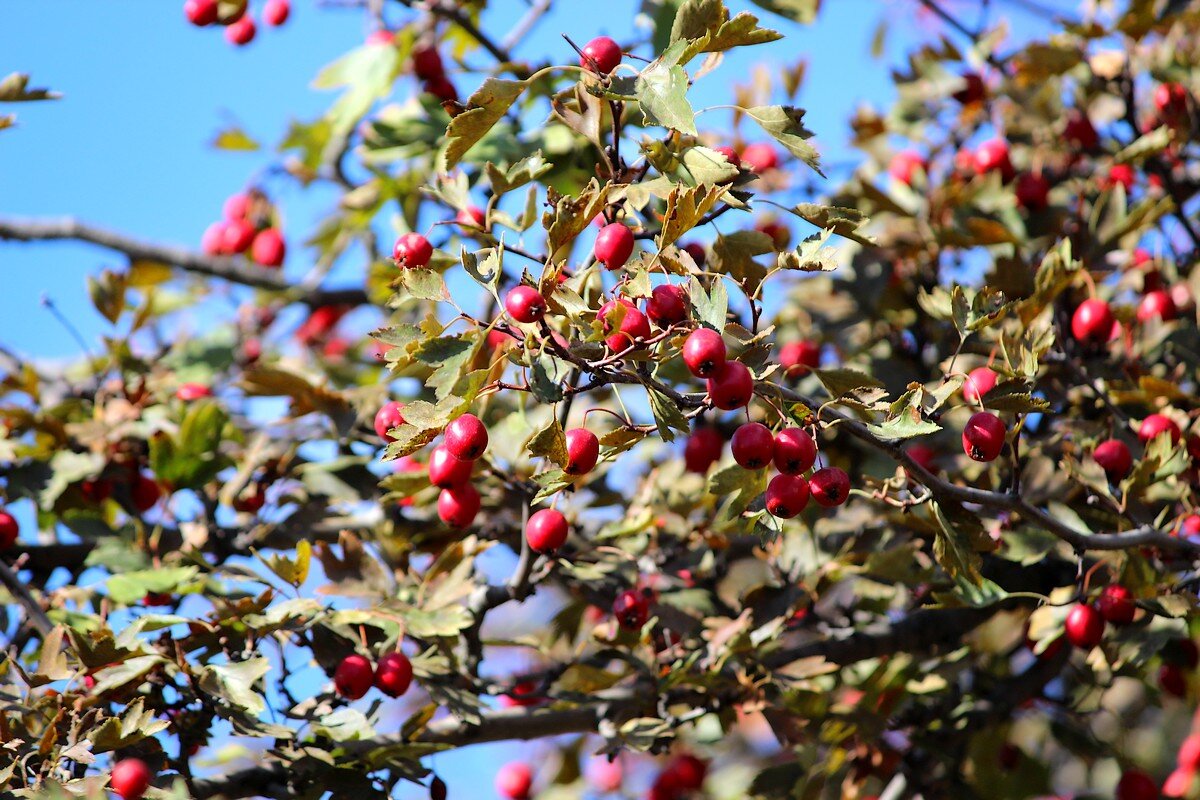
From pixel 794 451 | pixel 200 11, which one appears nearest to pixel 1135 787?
pixel 794 451

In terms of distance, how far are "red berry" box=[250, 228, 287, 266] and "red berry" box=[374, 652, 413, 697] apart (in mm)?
2640

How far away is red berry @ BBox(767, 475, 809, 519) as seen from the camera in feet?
6.37

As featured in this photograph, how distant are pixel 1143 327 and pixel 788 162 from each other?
1717 millimetres

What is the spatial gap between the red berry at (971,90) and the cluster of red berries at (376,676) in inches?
111

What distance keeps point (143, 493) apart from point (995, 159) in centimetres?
285

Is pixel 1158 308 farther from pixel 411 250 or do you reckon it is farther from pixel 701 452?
pixel 411 250

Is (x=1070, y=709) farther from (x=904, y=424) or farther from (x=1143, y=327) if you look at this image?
(x=904, y=424)

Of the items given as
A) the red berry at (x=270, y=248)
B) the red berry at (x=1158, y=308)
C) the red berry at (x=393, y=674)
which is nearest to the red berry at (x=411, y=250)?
the red berry at (x=393, y=674)

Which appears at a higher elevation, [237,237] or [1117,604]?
[237,237]

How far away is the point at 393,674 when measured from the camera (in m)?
2.44

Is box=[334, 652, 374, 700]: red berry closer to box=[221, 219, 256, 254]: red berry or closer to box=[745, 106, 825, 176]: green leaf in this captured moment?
box=[745, 106, 825, 176]: green leaf

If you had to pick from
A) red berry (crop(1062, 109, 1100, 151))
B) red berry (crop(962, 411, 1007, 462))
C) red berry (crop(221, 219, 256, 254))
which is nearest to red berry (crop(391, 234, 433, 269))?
red berry (crop(962, 411, 1007, 462))

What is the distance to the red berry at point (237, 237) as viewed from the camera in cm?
477

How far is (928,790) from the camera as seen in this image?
332cm
